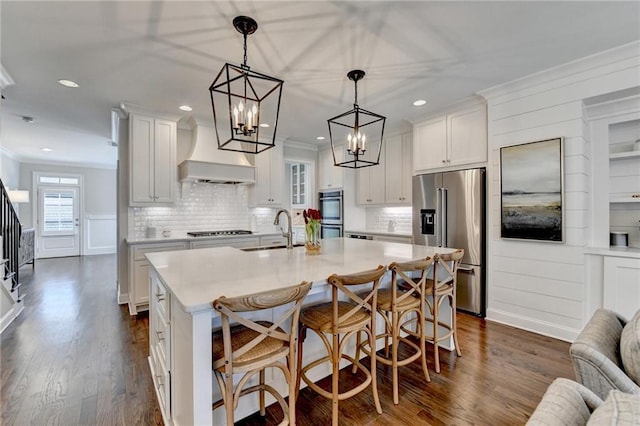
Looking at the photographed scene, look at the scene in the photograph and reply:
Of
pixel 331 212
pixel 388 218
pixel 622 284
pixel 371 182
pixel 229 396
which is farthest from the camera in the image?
pixel 331 212

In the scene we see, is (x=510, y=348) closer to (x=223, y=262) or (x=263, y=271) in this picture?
(x=263, y=271)

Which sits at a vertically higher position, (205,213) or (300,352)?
(205,213)

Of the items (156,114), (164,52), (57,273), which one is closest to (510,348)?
(164,52)

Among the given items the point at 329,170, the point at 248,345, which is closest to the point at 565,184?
the point at 248,345

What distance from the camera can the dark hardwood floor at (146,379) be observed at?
1.84 m

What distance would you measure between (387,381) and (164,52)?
326 cm

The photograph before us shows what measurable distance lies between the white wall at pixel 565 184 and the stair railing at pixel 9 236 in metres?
5.89

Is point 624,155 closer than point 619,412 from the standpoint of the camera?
No

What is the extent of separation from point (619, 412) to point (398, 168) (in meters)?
4.33

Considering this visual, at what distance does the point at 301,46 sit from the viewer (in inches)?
95.4

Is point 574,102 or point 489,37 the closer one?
point 489,37

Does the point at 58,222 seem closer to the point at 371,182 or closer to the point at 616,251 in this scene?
the point at 371,182

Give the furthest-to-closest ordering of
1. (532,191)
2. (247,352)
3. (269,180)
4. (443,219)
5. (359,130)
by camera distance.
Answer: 1. (269,180)
2. (359,130)
3. (443,219)
4. (532,191)
5. (247,352)

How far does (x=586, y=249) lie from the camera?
2.82 meters
